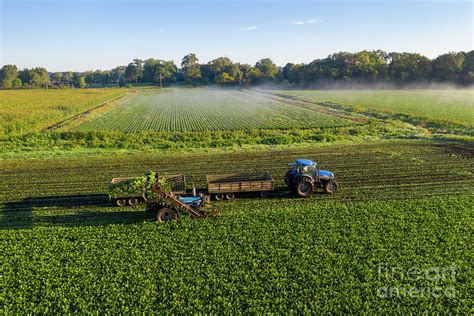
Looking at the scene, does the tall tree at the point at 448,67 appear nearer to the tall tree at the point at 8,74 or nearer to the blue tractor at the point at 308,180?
the blue tractor at the point at 308,180

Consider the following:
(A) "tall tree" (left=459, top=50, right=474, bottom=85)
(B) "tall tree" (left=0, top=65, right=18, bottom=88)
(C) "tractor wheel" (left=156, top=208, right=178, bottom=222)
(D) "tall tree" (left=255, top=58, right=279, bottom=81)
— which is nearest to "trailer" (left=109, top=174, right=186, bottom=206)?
(C) "tractor wheel" (left=156, top=208, right=178, bottom=222)

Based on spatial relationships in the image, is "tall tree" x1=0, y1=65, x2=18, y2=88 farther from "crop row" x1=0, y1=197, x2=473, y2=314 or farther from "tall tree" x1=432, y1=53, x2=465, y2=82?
"crop row" x1=0, y1=197, x2=473, y2=314

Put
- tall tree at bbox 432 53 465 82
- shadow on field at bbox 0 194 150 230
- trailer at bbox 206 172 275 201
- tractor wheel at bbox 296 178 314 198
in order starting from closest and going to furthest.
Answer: shadow on field at bbox 0 194 150 230, trailer at bbox 206 172 275 201, tractor wheel at bbox 296 178 314 198, tall tree at bbox 432 53 465 82

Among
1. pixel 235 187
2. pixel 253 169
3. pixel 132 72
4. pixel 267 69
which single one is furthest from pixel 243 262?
pixel 132 72

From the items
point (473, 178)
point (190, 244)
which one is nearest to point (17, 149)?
point (190, 244)

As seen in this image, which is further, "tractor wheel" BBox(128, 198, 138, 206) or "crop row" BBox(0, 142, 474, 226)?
"crop row" BBox(0, 142, 474, 226)

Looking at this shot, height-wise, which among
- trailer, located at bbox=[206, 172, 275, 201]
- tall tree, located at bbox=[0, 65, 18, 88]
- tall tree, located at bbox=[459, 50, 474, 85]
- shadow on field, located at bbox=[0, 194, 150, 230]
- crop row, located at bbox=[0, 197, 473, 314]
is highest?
tall tree, located at bbox=[0, 65, 18, 88]

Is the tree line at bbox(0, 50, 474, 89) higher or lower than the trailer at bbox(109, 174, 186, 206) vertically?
higher
